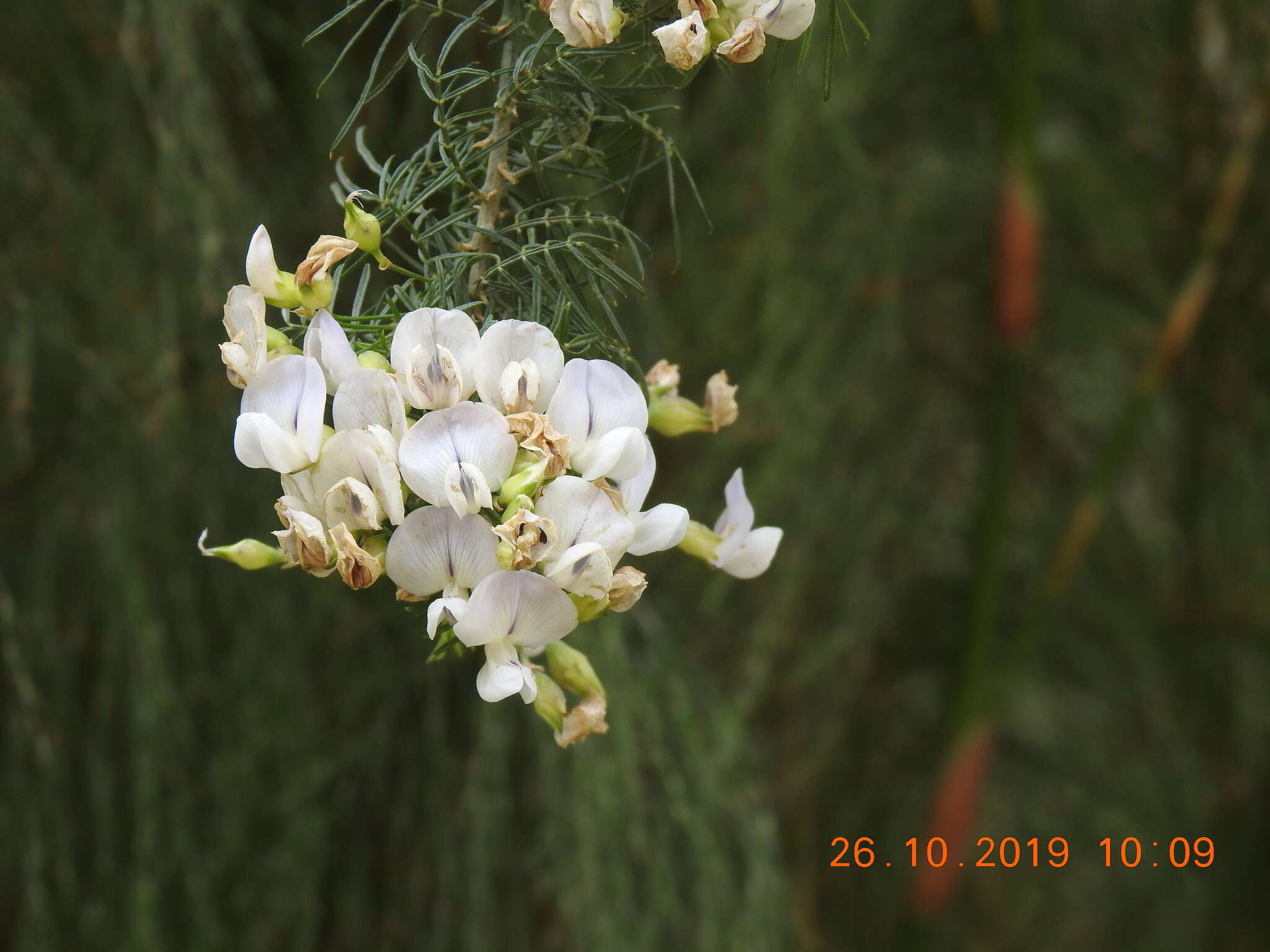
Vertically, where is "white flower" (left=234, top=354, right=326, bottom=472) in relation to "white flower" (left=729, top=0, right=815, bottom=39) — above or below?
below

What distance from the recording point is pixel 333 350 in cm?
21

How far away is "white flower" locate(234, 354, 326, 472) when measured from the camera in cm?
21

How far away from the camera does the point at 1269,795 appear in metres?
0.99

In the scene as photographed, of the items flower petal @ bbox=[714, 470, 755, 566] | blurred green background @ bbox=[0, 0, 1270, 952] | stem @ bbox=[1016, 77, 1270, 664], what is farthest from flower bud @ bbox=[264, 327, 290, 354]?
stem @ bbox=[1016, 77, 1270, 664]

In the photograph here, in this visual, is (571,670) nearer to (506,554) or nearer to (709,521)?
(506,554)

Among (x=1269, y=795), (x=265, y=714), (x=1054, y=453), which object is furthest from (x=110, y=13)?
(x=1269, y=795)

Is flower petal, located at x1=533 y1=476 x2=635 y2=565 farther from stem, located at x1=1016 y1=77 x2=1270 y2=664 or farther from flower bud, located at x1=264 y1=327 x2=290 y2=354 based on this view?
stem, located at x1=1016 y1=77 x2=1270 y2=664

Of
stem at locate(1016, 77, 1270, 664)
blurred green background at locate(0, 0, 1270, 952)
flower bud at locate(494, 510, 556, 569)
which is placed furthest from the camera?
stem at locate(1016, 77, 1270, 664)

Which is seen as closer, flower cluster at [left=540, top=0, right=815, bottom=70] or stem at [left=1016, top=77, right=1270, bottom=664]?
flower cluster at [left=540, top=0, right=815, bottom=70]

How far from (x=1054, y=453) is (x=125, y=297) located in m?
0.79

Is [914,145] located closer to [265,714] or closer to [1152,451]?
[1152,451]

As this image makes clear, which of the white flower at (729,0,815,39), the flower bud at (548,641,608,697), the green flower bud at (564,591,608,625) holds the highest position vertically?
the white flower at (729,0,815,39)

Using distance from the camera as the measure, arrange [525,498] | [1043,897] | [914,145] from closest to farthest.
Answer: [525,498] → [914,145] → [1043,897]
